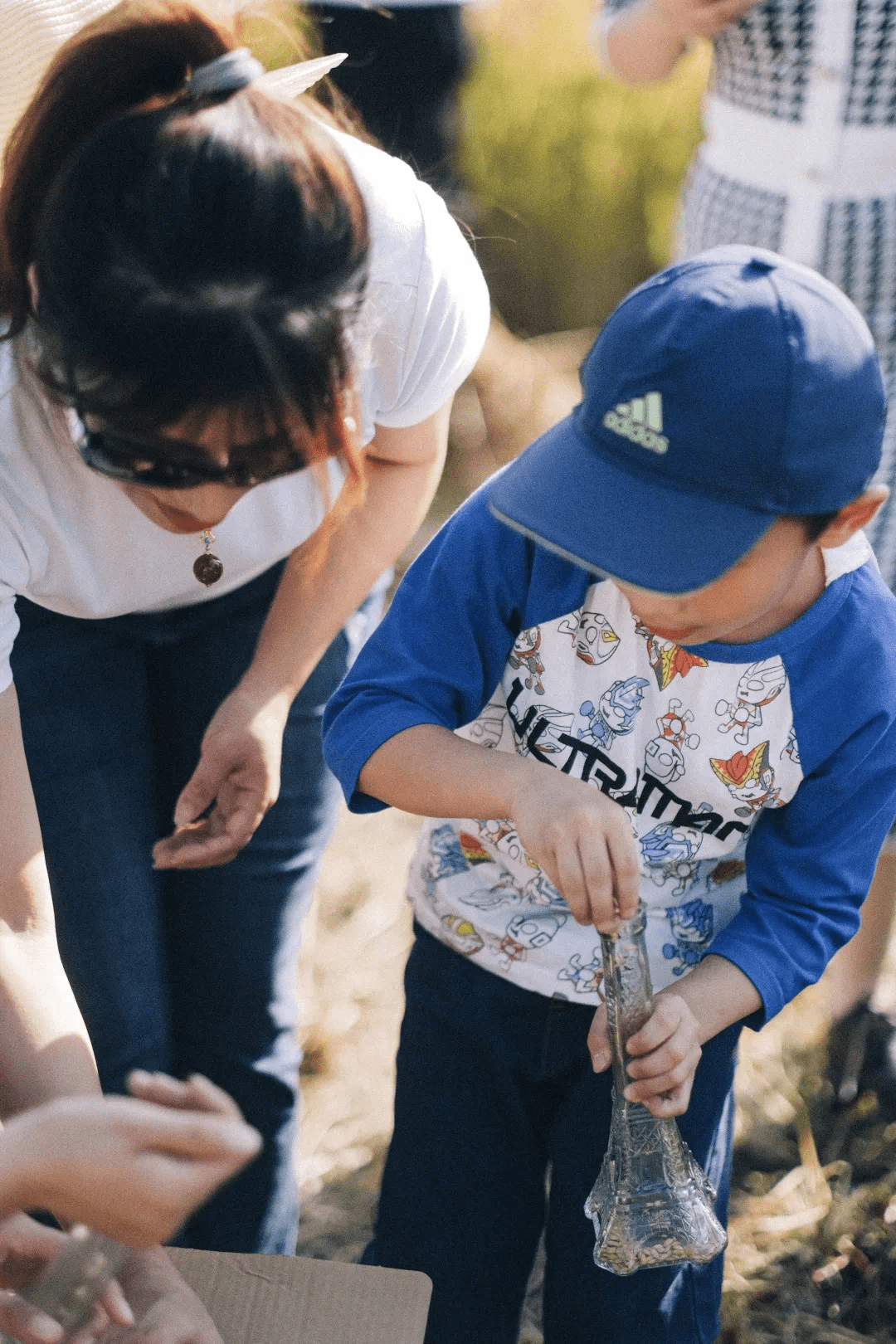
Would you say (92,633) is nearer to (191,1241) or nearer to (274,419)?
(274,419)

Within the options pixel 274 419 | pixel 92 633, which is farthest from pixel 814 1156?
pixel 274 419

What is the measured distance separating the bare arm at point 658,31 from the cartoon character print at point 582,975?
1016mm

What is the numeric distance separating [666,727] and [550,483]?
0.24 meters

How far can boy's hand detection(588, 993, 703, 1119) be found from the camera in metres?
1.02

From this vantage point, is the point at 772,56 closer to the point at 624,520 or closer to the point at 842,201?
the point at 842,201

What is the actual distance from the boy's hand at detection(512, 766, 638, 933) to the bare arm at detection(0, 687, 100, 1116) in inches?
14.8

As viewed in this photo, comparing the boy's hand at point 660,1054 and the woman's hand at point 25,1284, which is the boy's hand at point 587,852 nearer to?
the boy's hand at point 660,1054

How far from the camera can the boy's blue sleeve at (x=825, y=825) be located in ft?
3.50

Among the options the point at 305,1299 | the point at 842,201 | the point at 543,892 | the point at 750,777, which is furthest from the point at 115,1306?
the point at 842,201

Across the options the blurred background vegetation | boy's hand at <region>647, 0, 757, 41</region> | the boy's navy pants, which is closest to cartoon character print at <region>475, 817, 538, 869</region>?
the boy's navy pants

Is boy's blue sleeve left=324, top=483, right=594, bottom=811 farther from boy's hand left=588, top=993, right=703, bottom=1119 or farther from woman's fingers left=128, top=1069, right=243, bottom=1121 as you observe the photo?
woman's fingers left=128, top=1069, right=243, bottom=1121

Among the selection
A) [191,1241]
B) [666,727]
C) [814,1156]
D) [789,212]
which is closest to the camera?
[666,727]

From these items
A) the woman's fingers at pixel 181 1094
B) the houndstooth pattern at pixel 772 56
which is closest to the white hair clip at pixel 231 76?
the woman's fingers at pixel 181 1094

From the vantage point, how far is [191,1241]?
147 centimetres
